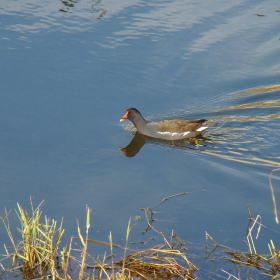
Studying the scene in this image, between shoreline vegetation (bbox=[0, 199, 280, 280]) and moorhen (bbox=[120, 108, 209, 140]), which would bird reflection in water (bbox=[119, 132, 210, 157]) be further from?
shoreline vegetation (bbox=[0, 199, 280, 280])

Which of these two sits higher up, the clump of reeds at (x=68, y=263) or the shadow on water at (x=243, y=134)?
the shadow on water at (x=243, y=134)

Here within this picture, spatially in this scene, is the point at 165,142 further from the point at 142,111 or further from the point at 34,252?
the point at 34,252

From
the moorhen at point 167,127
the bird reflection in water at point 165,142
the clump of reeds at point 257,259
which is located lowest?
the clump of reeds at point 257,259

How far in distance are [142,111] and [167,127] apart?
0.62 m

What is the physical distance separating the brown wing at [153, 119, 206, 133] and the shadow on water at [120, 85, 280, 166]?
0.23m

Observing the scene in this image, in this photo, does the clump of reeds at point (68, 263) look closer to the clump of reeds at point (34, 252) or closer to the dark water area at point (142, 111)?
the clump of reeds at point (34, 252)

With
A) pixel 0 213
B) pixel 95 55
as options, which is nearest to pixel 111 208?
pixel 0 213

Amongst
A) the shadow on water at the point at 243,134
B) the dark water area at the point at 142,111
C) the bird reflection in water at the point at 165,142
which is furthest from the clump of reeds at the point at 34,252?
the bird reflection in water at the point at 165,142

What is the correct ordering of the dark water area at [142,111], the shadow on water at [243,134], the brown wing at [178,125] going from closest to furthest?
the dark water area at [142,111], the shadow on water at [243,134], the brown wing at [178,125]

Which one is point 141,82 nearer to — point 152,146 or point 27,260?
point 152,146

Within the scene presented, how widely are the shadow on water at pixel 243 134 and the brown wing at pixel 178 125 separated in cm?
23

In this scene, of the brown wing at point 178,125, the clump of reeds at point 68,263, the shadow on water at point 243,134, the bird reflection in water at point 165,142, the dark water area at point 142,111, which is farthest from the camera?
the brown wing at point 178,125

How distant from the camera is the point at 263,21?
1229 centimetres

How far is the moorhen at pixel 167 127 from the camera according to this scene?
30.1ft
